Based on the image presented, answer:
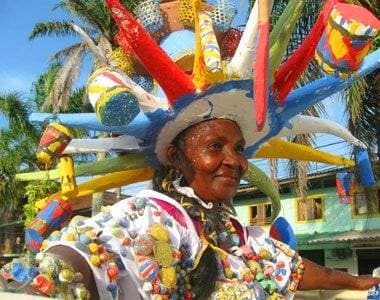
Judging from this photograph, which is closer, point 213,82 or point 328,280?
point 213,82

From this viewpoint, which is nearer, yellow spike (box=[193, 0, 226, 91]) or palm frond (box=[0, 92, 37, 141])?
yellow spike (box=[193, 0, 226, 91])

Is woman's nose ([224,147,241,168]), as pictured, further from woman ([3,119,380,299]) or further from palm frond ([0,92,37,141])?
palm frond ([0,92,37,141])

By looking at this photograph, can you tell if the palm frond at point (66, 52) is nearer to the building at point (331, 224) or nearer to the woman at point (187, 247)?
the building at point (331, 224)

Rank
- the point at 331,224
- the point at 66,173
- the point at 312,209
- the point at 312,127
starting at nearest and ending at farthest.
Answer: the point at 66,173 < the point at 312,127 < the point at 331,224 < the point at 312,209

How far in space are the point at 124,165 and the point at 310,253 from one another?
17.5 m

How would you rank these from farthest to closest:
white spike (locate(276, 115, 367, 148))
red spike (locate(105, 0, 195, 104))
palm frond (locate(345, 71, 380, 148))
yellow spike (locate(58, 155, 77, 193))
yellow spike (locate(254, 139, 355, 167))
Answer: palm frond (locate(345, 71, 380, 148)) < yellow spike (locate(254, 139, 355, 167)) < white spike (locate(276, 115, 367, 148)) < yellow spike (locate(58, 155, 77, 193)) < red spike (locate(105, 0, 195, 104))

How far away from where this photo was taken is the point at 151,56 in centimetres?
241

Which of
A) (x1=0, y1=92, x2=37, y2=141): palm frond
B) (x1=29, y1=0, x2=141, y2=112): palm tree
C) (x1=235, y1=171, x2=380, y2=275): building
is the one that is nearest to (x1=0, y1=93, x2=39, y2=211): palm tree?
(x1=0, y1=92, x2=37, y2=141): palm frond

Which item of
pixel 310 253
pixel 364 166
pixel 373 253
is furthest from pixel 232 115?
pixel 310 253

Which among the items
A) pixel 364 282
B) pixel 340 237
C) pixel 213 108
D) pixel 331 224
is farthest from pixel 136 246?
pixel 331 224

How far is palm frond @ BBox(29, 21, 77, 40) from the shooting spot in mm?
16156

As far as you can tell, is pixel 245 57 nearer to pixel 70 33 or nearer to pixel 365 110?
pixel 365 110

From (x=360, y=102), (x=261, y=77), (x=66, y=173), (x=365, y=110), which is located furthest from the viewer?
(x=365, y=110)

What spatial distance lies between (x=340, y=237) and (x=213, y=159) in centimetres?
1581
